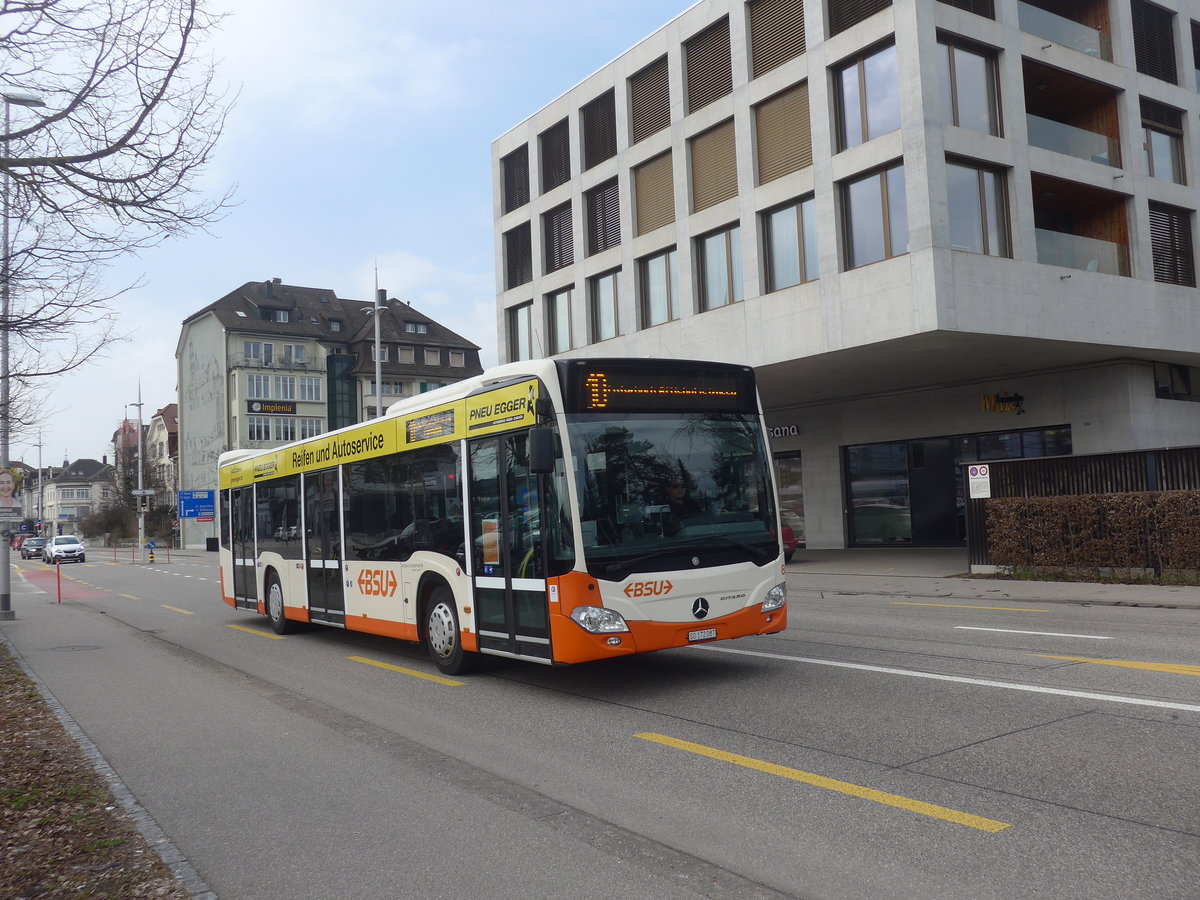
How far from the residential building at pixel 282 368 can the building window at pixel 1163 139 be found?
54669 mm

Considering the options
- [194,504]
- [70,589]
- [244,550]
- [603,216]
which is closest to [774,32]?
[603,216]

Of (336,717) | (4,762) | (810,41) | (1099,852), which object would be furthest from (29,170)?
(810,41)

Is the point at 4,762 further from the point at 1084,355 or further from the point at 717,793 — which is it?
the point at 1084,355

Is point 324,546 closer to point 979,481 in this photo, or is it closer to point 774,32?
point 979,481

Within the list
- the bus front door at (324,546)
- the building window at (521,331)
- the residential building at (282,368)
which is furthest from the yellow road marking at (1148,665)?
the residential building at (282,368)

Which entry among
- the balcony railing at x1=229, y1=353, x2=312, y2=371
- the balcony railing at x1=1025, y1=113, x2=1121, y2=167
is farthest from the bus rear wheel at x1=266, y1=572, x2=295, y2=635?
the balcony railing at x1=229, y1=353, x2=312, y2=371

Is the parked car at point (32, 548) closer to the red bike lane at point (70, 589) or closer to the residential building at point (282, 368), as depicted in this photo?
the residential building at point (282, 368)

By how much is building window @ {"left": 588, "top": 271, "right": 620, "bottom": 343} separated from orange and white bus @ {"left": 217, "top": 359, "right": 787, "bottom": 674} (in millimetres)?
19701

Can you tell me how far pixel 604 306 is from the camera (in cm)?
3053

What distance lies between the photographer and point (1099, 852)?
423cm

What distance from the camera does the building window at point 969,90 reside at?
68.3ft

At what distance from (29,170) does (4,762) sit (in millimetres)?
4231

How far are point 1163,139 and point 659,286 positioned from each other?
1338cm

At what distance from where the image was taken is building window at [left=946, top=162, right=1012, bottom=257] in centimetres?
2056
